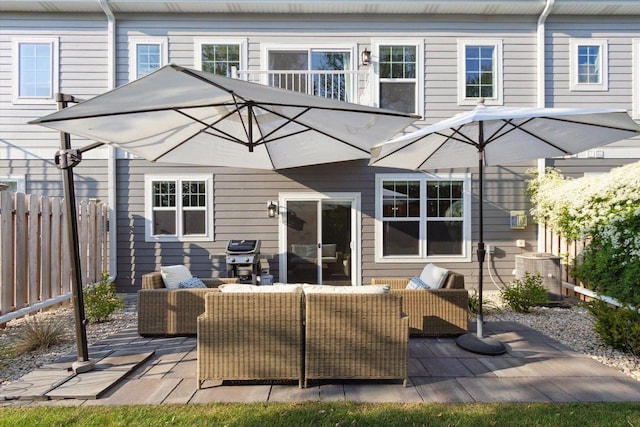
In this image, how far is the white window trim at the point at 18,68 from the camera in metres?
6.78

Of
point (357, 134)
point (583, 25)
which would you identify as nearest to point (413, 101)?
point (583, 25)

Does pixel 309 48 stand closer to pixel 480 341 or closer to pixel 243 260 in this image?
pixel 243 260

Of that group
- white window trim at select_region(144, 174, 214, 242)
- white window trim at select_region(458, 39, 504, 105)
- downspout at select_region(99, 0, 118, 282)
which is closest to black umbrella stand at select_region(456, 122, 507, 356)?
white window trim at select_region(458, 39, 504, 105)

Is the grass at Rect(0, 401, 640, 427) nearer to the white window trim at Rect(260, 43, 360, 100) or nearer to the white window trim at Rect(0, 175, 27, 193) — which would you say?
the white window trim at Rect(0, 175, 27, 193)

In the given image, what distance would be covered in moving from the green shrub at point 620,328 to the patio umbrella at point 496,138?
120cm

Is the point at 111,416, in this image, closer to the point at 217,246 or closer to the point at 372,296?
the point at 372,296

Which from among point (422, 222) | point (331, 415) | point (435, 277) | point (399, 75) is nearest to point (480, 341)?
point (435, 277)

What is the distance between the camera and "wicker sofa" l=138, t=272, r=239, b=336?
4266 mm

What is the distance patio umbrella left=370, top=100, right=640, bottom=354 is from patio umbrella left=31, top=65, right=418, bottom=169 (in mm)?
692

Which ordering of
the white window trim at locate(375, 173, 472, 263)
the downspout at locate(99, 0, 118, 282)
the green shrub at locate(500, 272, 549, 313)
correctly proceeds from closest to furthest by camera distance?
the green shrub at locate(500, 272, 549, 313) → the downspout at locate(99, 0, 118, 282) → the white window trim at locate(375, 173, 472, 263)

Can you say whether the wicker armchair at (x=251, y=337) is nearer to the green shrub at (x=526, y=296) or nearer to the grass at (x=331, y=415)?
the grass at (x=331, y=415)

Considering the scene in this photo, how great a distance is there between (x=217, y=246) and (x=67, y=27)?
16.9 feet

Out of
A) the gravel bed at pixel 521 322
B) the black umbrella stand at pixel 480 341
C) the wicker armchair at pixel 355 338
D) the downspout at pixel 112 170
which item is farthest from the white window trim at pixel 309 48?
the wicker armchair at pixel 355 338

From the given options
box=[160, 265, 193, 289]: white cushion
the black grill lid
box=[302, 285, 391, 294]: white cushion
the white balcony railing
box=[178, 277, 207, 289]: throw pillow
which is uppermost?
the white balcony railing
